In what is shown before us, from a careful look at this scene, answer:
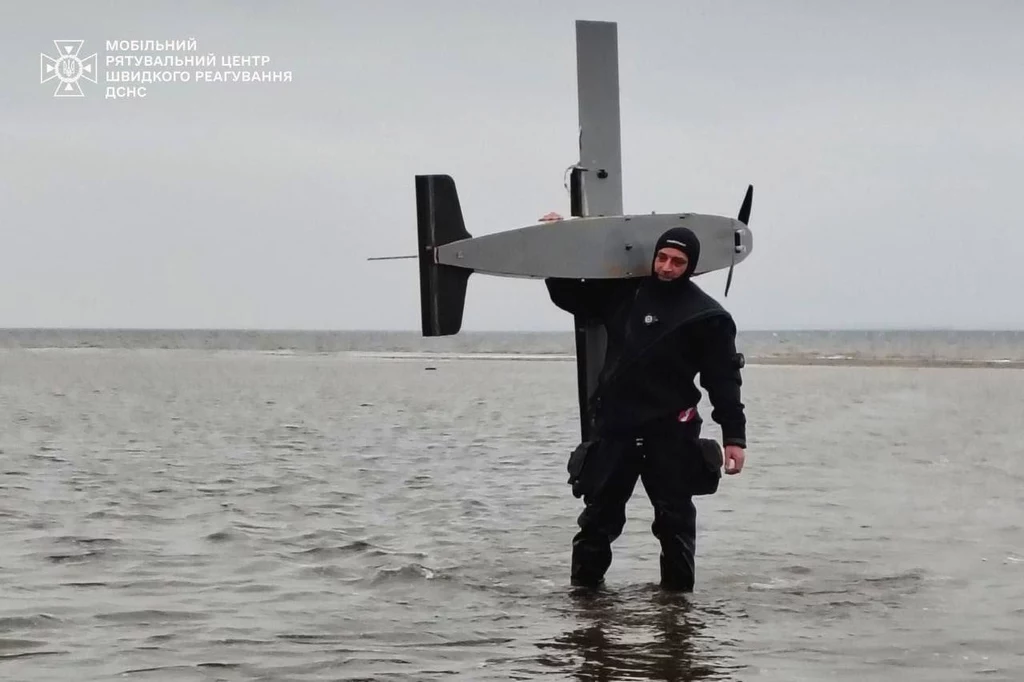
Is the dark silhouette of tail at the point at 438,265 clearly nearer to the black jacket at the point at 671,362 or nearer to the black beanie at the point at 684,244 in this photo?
the black jacket at the point at 671,362

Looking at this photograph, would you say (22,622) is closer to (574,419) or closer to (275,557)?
(275,557)

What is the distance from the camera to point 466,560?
7.26 m

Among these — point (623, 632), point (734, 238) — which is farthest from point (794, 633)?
point (734, 238)

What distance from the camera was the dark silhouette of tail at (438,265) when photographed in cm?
639

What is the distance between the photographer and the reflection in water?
15.4ft

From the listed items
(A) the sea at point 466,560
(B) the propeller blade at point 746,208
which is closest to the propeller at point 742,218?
(B) the propeller blade at point 746,208

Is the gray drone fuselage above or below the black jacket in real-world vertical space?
above

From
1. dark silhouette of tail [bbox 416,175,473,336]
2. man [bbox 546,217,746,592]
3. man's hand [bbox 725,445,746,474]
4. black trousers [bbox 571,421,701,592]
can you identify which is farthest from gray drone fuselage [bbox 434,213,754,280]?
man's hand [bbox 725,445,746,474]

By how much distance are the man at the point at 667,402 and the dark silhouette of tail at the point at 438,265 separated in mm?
876

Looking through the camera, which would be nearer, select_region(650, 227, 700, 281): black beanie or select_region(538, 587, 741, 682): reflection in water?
select_region(538, 587, 741, 682): reflection in water

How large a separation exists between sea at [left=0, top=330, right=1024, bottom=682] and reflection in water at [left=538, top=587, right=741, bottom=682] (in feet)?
0.07

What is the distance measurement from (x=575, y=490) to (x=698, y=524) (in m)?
2.76

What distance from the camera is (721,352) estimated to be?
→ 6.01 m

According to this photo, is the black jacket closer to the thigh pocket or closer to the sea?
the thigh pocket
